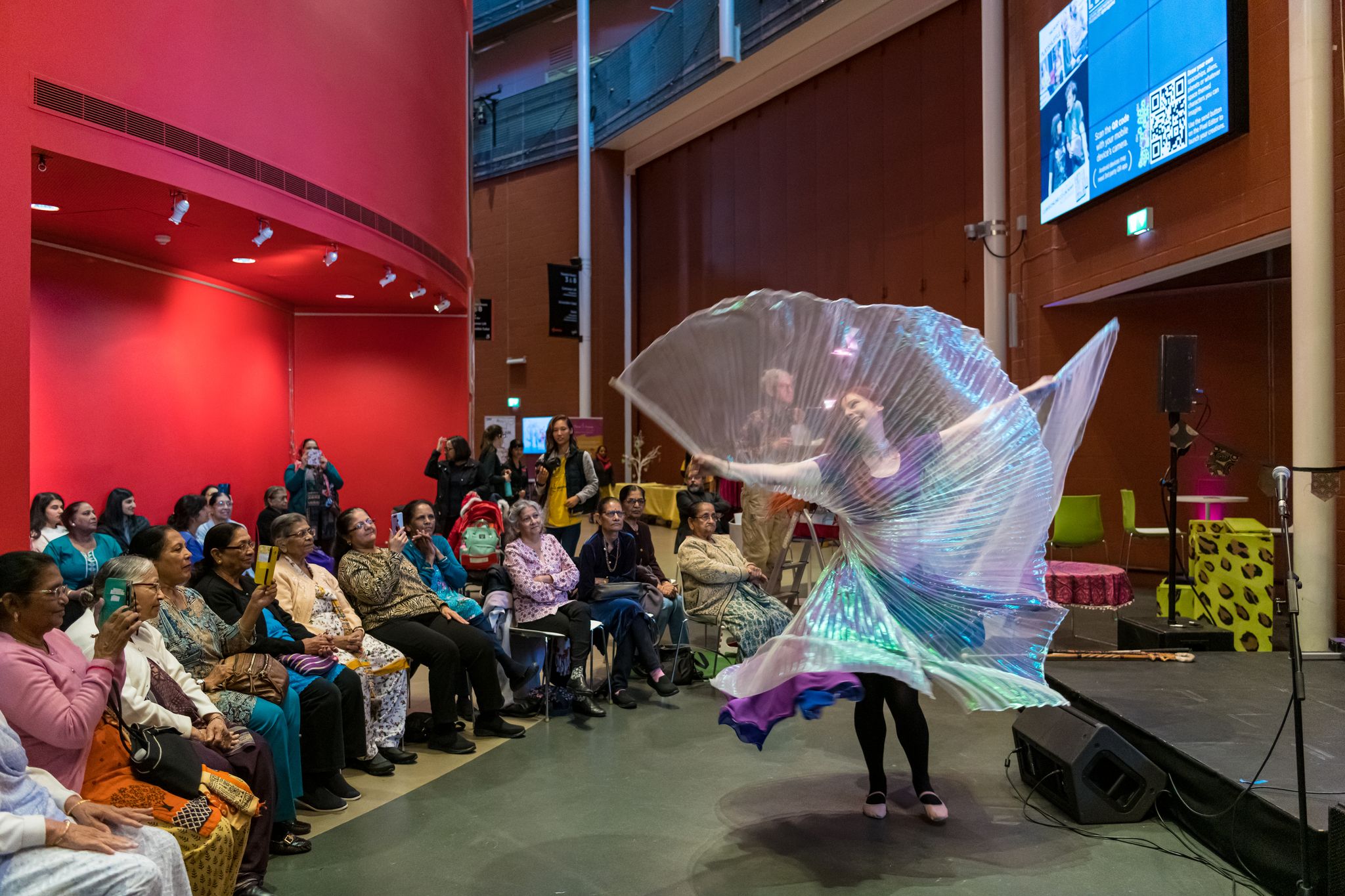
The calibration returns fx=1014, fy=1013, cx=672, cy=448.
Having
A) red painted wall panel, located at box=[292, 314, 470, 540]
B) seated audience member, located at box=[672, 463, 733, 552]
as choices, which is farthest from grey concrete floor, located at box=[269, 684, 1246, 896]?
red painted wall panel, located at box=[292, 314, 470, 540]

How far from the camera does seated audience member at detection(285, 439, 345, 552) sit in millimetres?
8000

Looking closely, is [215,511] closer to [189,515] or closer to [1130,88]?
[189,515]

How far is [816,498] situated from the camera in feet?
11.1

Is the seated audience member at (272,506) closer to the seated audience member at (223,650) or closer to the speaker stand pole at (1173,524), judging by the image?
the seated audience member at (223,650)

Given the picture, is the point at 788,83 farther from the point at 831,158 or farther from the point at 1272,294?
the point at 1272,294

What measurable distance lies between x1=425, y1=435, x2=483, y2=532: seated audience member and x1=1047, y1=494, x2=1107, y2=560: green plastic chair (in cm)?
452

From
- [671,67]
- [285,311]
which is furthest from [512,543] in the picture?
[671,67]

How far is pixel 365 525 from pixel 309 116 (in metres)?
3.48

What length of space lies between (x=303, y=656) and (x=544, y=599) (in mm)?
1609

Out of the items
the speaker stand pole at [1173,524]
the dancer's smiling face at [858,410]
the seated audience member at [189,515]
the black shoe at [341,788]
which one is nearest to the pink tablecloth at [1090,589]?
the speaker stand pole at [1173,524]

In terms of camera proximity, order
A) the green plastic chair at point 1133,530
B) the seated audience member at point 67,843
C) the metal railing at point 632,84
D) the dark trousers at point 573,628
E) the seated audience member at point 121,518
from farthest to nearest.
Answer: the metal railing at point 632,84 → the green plastic chair at point 1133,530 → the seated audience member at point 121,518 → the dark trousers at point 573,628 → the seated audience member at point 67,843

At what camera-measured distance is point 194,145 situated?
5469 mm

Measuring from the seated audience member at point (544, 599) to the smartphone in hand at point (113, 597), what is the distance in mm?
2517

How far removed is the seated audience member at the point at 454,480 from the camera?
7.81m
